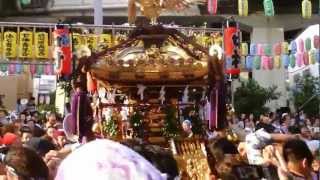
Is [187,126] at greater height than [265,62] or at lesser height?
lesser

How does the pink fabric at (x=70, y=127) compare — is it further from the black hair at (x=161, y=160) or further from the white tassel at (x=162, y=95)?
the black hair at (x=161, y=160)

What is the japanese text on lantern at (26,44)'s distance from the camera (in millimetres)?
18297

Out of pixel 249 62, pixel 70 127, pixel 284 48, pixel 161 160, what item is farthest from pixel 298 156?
pixel 284 48

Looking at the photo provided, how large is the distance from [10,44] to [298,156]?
15283 mm

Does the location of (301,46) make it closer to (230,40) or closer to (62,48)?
(230,40)

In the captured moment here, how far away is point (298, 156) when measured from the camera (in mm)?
3787

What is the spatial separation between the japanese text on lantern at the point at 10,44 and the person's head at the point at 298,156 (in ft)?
49.1

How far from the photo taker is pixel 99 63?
761 cm

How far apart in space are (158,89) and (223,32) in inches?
328

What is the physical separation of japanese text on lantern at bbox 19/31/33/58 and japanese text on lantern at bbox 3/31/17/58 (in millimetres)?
193

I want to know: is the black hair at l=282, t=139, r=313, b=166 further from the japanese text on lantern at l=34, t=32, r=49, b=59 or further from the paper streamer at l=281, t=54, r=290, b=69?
the paper streamer at l=281, t=54, r=290, b=69

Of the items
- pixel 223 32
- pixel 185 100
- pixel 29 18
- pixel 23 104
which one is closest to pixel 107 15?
pixel 29 18

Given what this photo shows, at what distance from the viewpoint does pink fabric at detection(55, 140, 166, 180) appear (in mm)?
1779

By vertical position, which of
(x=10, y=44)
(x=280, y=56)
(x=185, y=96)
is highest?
(x=10, y=44)
